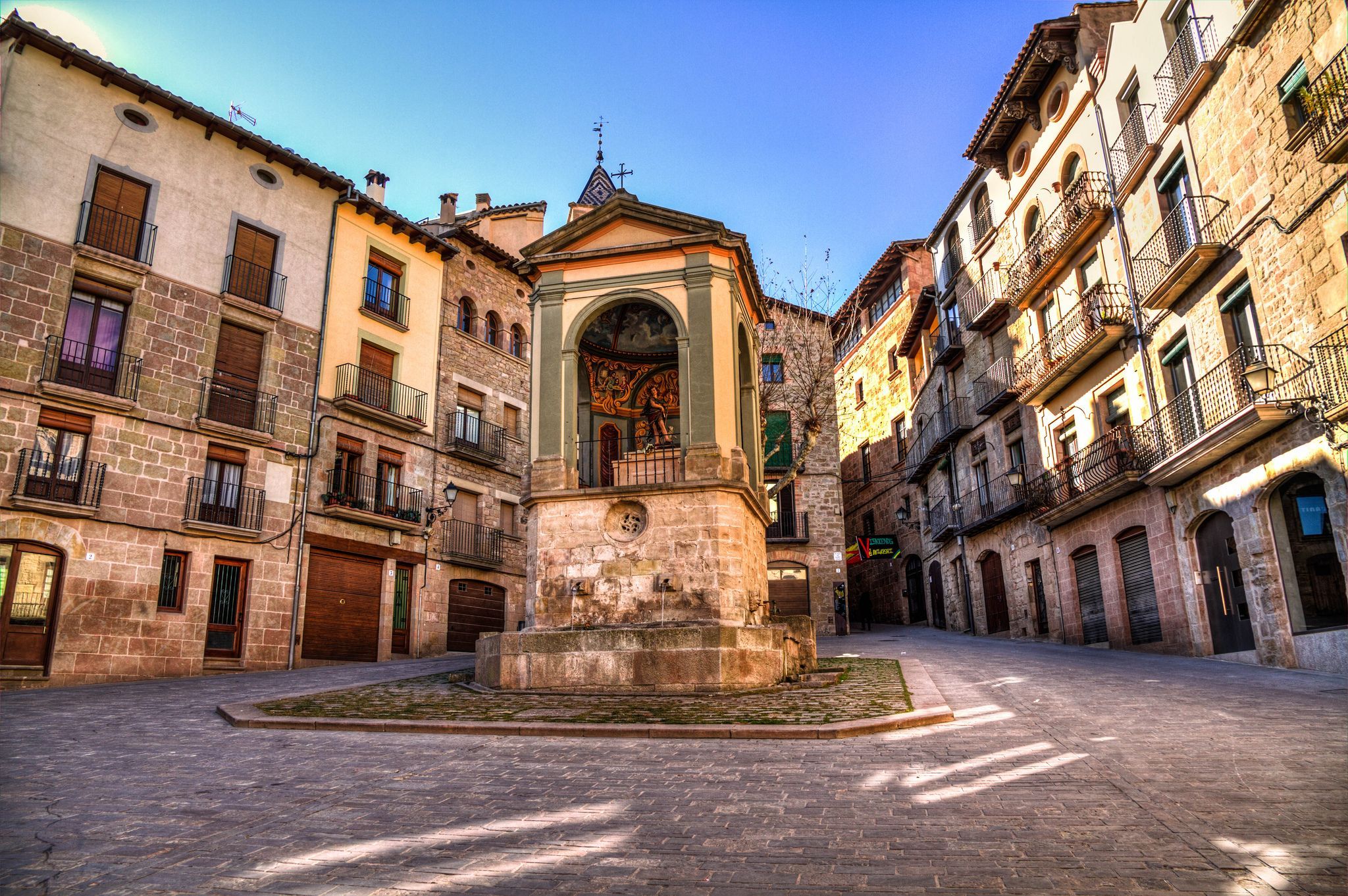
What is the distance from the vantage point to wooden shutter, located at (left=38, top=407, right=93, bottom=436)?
16141mm

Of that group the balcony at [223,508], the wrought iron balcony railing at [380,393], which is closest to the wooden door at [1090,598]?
the wrought iron balcony railing at [380,393]

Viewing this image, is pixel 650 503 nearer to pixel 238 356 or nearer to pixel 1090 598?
pixel 238 356

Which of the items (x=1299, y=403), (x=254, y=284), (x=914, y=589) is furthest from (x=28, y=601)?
(x=914, y=589)

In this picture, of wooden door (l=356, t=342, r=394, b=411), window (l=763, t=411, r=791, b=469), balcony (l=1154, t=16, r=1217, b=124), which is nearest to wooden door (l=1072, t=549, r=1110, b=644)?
balcony (l=1154, t=16, r=1217, b=124)

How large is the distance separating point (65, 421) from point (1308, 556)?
21.6 m

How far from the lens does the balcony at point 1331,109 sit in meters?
12.0

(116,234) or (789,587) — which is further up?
(116,234)

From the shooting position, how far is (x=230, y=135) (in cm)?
2009

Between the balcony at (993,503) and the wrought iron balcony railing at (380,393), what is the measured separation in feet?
53.4

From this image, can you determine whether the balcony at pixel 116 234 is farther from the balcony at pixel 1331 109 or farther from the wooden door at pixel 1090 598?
the wooden door at pixel 1090 598

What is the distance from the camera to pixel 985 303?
2562 cm

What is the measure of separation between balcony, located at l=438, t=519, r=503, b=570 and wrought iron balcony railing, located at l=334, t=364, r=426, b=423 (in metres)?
3.17

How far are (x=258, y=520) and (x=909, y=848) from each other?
59.3 ft

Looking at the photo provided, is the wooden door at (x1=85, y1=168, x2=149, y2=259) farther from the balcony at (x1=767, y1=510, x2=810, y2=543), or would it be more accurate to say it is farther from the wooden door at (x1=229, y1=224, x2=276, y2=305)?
the balcony at (x1=767, y1=510, x2=810, y2=543)
